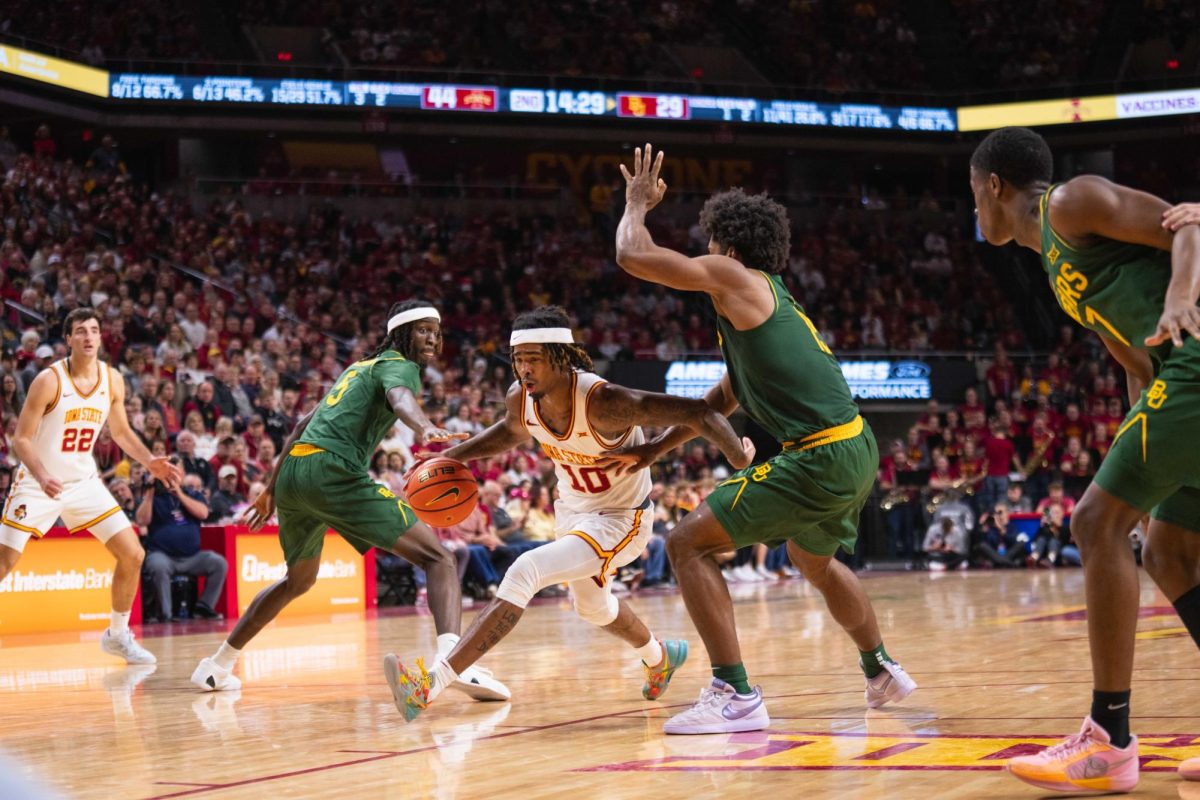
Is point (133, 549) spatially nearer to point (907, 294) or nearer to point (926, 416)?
point (926, 416)

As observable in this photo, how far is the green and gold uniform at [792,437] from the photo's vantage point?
5.03 meters

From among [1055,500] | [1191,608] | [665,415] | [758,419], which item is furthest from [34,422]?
[1055,500]

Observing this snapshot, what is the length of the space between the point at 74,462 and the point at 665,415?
4875 mm

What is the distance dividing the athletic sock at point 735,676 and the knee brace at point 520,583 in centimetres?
82

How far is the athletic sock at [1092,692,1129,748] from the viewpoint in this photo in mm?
3781

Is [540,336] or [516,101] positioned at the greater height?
[516,101]

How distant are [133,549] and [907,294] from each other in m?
19.7

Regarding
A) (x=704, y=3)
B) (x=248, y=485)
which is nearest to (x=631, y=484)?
(x=248, y=485)

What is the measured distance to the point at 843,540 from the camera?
5.40m

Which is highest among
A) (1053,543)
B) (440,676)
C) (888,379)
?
(888,379)

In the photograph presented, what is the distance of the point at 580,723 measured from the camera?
5.37m

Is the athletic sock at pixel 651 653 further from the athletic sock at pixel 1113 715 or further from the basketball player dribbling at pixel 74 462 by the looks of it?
Answer: the basketball player dribbling at pixel 74 462

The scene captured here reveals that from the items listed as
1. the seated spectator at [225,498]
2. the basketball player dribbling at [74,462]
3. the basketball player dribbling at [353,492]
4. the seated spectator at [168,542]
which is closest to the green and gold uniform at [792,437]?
the basketball player dribbling at [353,492]

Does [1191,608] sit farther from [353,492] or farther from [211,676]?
[211,676]
